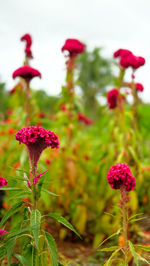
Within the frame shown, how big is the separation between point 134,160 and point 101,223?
32.1 inches

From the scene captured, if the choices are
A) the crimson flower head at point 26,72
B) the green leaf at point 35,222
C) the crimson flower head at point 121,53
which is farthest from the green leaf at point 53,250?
the crimson flower head at point 121,53

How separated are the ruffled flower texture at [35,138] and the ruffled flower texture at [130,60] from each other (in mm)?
1564

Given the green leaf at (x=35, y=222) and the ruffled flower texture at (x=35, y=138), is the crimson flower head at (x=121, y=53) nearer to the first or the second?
the ruffled flower texture at (x=35, y=138)

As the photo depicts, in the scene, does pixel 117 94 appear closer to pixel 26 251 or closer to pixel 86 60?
pixel 26 251

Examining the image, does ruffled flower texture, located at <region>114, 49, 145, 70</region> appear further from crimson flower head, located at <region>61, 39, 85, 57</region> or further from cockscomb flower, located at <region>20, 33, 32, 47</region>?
cockscomb flower, located at <region>20, 33, 32, 47</region>

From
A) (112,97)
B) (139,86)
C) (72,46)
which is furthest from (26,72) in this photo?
(139,86)

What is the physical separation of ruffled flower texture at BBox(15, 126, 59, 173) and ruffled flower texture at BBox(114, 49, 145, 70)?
1.56 metres

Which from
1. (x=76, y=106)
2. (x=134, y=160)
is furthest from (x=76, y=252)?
(x=76, y=106)

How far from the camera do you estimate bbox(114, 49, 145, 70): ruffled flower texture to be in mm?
2666

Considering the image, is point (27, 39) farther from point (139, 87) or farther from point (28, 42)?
point (139, 87)

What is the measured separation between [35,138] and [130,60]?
5.41 ft

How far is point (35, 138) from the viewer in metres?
1.31

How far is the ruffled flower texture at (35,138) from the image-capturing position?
1.30 metres

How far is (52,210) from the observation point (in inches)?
137
